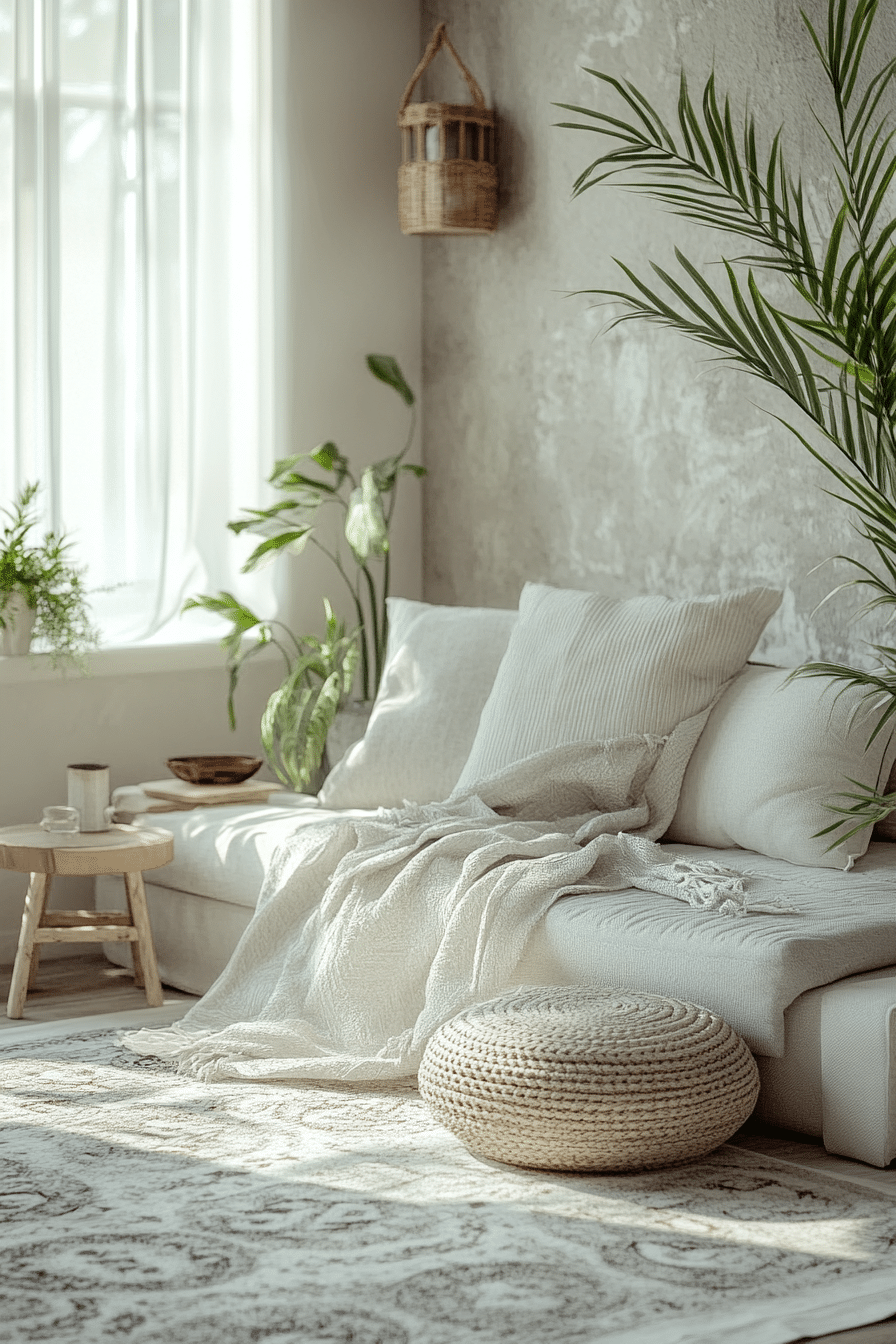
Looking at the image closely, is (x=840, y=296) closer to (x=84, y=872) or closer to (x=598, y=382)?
(x=598, y=382)

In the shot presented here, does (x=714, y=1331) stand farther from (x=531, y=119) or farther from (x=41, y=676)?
(x=531, y=119)

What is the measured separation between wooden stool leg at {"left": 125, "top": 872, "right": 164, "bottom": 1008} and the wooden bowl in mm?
525

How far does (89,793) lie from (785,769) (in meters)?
1.59

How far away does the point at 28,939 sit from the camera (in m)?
3.96

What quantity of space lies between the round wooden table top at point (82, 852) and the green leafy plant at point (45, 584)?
69 cm

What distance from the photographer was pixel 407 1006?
342 centimetres

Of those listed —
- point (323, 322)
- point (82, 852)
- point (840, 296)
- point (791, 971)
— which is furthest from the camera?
point (323, 322)

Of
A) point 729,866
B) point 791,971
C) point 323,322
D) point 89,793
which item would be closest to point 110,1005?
point 89,793

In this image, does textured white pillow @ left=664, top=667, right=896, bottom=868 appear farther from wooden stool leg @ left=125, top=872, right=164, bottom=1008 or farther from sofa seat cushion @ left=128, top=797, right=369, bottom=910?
wooden stool leg @ left=125, top=872, right=164, bottom=1008

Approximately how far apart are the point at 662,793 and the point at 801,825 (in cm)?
37

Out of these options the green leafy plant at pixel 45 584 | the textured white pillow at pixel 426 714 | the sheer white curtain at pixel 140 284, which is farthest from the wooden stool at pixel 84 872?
the sheer white curtain at pixel 140 284

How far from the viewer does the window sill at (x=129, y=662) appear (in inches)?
176

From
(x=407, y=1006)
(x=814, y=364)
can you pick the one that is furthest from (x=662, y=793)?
(x=814, y=364)

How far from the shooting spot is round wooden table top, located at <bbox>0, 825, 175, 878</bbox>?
384 cm
